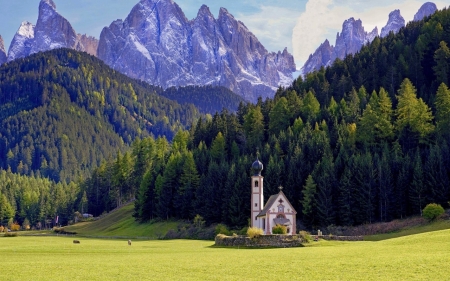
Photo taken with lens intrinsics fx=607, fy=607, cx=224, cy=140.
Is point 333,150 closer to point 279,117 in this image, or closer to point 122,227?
point 279,117

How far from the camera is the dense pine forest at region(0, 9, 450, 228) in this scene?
89938 millimetres

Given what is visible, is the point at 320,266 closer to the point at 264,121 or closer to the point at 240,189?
the point at 240,189

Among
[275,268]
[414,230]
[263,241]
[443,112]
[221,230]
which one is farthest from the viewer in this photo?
[443,112]

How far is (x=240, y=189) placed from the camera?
331ft

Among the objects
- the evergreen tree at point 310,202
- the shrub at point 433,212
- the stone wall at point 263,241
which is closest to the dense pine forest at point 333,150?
the evergreen tree at point 310,202

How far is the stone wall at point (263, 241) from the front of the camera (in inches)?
2512

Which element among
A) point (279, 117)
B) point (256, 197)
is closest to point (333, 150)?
point (256, 197)

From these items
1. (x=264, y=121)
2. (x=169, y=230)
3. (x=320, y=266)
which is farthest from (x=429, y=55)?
(x=320, y=266)

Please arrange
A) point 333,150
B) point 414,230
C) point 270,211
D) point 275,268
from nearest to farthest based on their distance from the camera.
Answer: point 275,268 < point 414,230 < point 270,211 < point 333,150

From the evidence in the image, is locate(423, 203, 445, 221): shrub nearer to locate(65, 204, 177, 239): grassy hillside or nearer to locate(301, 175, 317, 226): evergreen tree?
locate(301, 175, 317, 226): evergreen tree

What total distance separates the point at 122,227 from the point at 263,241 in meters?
59.1

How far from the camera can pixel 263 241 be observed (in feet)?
218

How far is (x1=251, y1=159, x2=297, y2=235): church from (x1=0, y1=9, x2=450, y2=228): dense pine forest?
3.81 meters

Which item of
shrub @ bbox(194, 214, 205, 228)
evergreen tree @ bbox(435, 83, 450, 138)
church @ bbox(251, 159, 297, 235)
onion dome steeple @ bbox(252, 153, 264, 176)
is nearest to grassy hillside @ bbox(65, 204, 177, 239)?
shrub @ bbox(194, 214, 205, 228)
